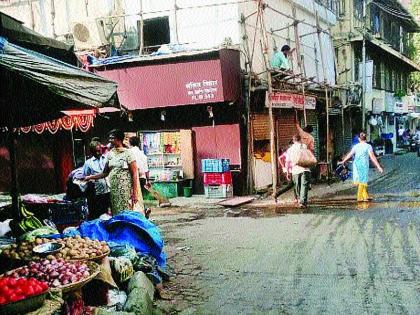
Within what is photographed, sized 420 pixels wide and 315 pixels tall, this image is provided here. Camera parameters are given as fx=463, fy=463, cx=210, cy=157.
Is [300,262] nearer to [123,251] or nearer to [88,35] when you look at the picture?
[123,251]

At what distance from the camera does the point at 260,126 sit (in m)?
16.1

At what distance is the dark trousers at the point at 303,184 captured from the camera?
1237 centimetres

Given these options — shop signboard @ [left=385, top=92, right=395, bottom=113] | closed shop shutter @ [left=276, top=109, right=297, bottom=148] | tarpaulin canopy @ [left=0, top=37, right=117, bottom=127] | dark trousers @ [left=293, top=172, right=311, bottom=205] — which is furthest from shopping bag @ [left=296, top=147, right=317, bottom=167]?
shop signboard @ [left=385, top=92, right=395, bottom=113]

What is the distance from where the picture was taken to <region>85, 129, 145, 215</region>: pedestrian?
7.56 meters

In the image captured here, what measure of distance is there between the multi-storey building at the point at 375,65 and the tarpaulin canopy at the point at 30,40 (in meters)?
18.4

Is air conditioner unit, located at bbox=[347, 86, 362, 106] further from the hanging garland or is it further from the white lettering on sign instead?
the hanging garland

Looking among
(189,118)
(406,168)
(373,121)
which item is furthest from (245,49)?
(373,121)

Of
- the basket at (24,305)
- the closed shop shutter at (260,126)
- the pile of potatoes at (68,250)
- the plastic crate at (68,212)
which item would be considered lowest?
the basket at (24,305)

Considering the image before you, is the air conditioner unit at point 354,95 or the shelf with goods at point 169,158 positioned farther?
the air conditioner unit at point 354,95

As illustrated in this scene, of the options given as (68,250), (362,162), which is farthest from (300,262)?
(362,162)

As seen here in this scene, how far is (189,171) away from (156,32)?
496 cm

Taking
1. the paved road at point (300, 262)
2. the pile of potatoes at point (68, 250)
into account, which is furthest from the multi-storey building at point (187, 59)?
the pile of potatoes at point (68, 250)

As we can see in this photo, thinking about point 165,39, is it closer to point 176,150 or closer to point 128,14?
point 128,14

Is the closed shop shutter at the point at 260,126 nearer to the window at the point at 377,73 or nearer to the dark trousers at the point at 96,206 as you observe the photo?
the dark trousers at the point at 96,206
